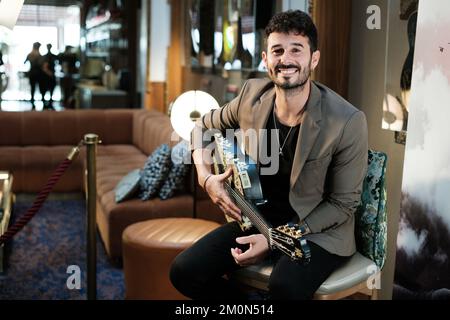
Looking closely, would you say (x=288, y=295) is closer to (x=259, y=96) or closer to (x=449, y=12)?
(x=259, y=96)

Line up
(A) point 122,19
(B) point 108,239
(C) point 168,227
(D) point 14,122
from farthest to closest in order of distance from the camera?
(A) point 122,19, (D) point 14,122, (B) point 108,239, (C) point 168,227

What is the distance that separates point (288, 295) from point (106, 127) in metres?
4.69

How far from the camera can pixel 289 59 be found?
157cm

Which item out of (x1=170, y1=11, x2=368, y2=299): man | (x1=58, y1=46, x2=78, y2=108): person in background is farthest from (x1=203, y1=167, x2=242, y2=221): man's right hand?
(x1=58, y1=46, x2=78, y2=108): person in background

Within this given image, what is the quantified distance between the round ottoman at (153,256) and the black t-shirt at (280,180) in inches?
46.5

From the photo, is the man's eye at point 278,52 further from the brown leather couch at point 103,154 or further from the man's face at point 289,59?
the brown leather couch at point 103,154

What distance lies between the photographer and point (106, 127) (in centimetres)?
614

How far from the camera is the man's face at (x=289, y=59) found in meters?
1.57

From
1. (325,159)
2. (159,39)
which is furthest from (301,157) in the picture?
(159,39)

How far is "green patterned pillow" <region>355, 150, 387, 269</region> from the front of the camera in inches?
71.5

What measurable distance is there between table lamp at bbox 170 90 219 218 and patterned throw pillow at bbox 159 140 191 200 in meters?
0.34

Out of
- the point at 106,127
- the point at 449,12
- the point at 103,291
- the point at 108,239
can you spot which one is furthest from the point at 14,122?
the point at 449,12

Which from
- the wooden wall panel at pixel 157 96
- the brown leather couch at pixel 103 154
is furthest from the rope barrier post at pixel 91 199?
the wooden wall panel at pixel 157 96

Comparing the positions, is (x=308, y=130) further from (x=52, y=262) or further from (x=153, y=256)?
(x=52, y=262)
